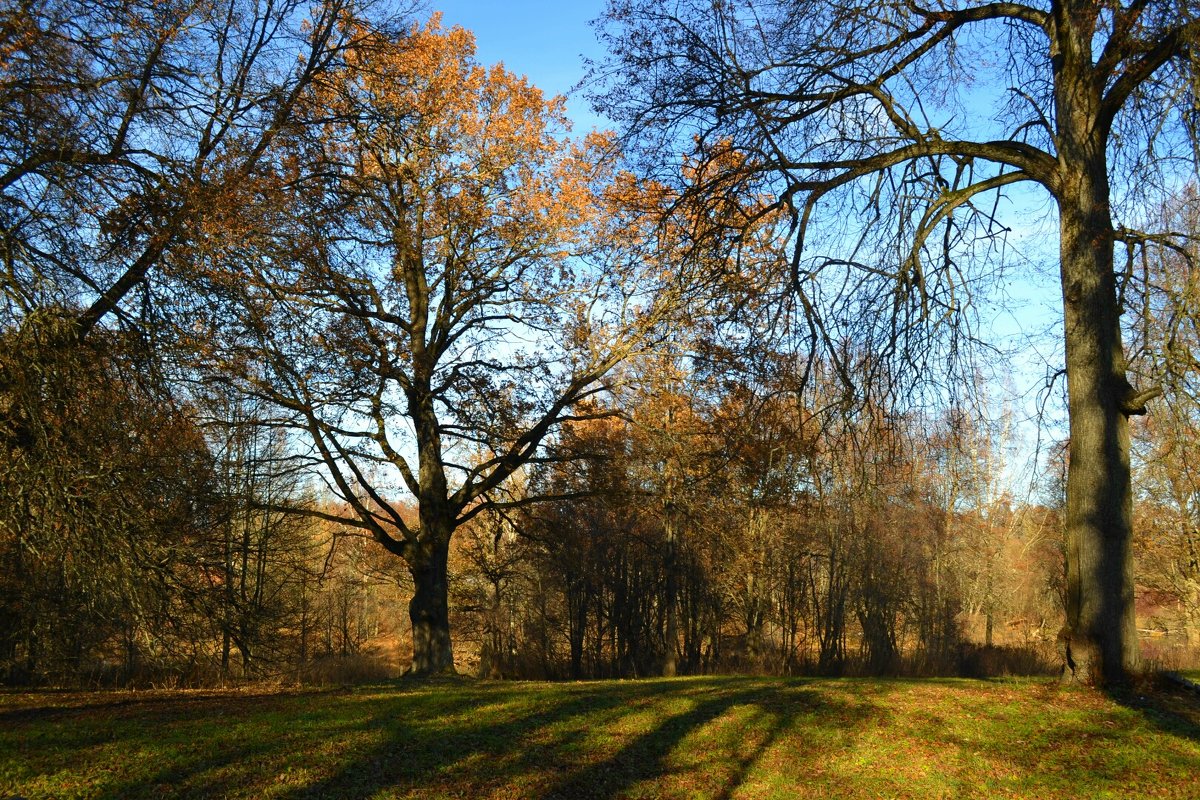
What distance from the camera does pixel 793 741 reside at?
7562mm

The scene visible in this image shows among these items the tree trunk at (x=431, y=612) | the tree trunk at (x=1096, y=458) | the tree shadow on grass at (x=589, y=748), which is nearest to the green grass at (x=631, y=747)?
the tree shadow on grass at (x=589, y=748)

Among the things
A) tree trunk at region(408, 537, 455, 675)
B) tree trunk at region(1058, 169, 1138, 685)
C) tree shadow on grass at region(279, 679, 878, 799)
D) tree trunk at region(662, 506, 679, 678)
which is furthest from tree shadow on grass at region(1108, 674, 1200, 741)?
tree trunk at region(662, 506, 679, 678)

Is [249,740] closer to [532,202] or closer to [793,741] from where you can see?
[793,741]

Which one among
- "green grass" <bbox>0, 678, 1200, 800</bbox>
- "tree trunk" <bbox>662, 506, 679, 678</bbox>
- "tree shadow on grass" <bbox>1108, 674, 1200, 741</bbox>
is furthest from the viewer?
"tree trunk" <bbox>662, 506, 679, 678</bbox>

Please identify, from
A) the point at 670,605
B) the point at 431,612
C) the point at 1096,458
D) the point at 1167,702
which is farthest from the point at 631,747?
the point at 670,605

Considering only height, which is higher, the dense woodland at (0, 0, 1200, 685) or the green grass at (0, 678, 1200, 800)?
the dense woodland at (0, 0, 1200, 685)

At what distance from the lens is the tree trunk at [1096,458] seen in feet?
26.0

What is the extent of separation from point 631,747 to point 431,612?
9293 mm

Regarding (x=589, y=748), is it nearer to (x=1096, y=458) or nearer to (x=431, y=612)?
(x=1096, y=458)

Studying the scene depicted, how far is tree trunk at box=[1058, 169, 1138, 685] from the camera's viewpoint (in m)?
7.91

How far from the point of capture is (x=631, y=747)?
24.8 feet

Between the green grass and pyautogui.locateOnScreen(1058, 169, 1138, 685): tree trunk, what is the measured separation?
0.51 m

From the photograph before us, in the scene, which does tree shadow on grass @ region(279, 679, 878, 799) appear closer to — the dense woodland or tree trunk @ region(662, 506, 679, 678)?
the dense woodland

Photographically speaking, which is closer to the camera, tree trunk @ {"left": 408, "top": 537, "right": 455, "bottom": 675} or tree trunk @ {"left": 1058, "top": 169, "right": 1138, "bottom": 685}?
tree trunk @ {"left": 1058, "top": 169, "right": 1138, "bottom": 685}
